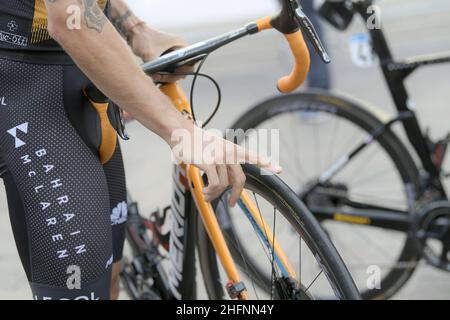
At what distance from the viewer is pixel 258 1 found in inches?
341

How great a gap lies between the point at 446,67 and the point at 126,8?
Answer: 183 inches

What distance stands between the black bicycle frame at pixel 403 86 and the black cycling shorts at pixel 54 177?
162cm

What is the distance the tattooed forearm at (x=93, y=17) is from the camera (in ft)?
6.22

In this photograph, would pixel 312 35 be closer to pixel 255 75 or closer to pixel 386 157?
pixel 386 157

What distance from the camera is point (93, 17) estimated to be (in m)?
1.92

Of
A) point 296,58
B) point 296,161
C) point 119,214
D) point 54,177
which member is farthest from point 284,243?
point 296,161

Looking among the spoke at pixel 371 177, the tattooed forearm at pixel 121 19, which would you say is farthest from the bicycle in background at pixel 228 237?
the spoke at pixel 371 177

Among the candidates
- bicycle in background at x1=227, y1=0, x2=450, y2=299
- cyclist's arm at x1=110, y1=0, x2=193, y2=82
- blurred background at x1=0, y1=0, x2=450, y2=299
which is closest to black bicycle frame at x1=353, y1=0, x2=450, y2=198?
bicycle in background at x1=227, y1=0, x2=450, y2=299

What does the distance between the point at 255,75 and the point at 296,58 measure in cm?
483

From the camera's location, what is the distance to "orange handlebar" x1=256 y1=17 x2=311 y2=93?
243 centimetres

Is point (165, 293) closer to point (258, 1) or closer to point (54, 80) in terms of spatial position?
point (54, 80)

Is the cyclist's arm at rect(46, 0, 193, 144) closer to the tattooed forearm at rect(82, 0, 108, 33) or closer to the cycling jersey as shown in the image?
the tattooed forearm at rect(82, 0, 108, 33)

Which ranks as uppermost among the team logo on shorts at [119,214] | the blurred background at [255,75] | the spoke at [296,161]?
the blurred background at [255,75]

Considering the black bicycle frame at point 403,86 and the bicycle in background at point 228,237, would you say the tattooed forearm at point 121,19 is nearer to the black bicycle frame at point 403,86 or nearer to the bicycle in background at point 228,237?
the bicycle in background at point 228,237
